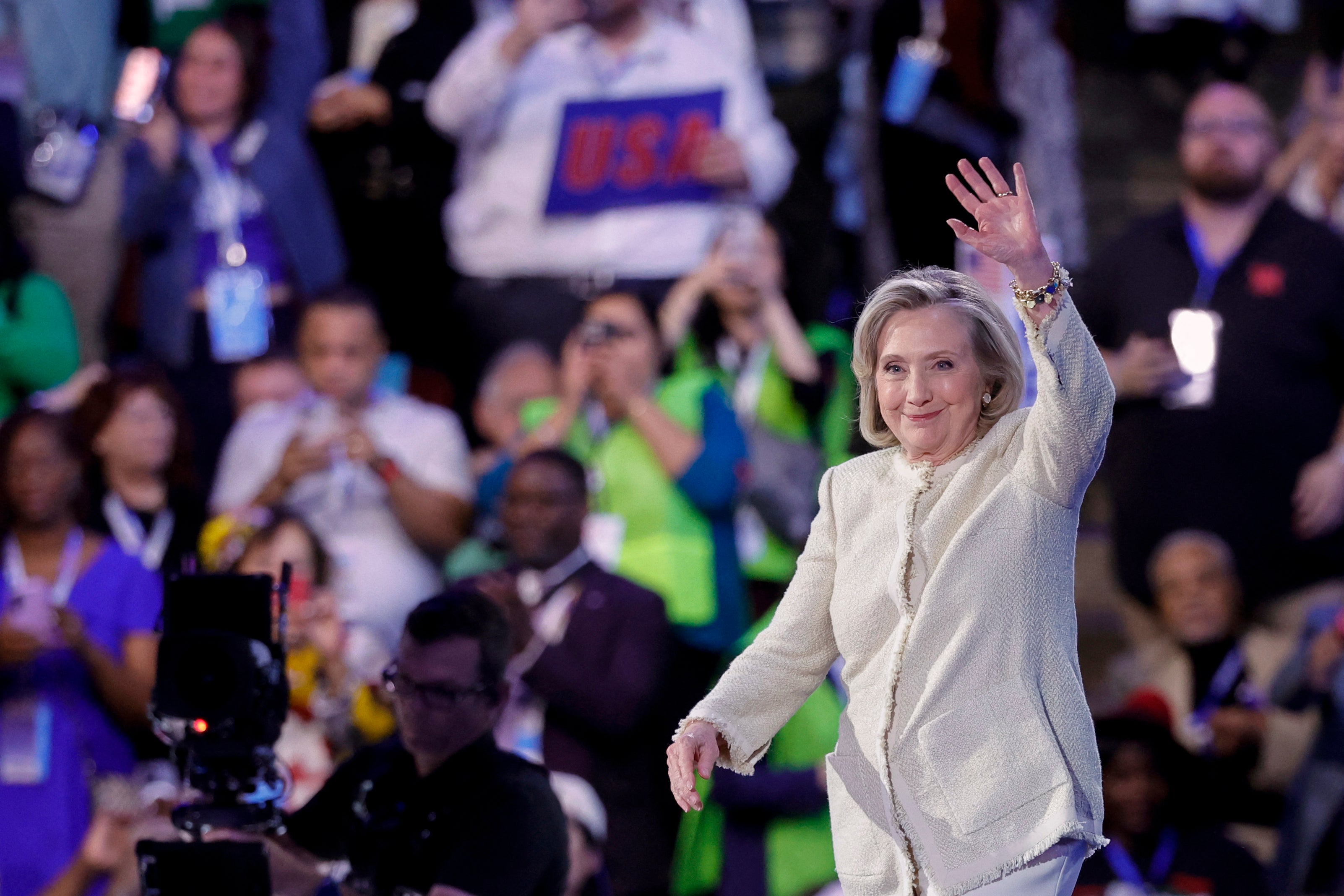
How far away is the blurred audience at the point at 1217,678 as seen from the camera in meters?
4.98

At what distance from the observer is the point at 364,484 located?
17.1 feet

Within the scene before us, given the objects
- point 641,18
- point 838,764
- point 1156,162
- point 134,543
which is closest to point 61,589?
point 134,543

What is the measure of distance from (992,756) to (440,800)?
1.24 m

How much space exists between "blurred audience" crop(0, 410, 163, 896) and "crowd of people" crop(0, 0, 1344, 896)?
0.01 m

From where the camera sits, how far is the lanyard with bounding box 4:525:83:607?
483 cm

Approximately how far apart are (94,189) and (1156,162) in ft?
13.2

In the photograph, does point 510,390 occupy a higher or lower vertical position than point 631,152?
lower

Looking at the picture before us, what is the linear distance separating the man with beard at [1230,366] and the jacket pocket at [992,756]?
3275 mm

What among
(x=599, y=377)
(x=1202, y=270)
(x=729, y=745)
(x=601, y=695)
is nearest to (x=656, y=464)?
(x=599, y=377)

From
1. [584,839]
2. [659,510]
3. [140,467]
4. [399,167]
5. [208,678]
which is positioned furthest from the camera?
[399,167]

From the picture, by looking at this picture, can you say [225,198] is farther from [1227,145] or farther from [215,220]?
[1227,145]

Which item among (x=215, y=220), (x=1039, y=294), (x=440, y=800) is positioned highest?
→ (x=215, y=220)

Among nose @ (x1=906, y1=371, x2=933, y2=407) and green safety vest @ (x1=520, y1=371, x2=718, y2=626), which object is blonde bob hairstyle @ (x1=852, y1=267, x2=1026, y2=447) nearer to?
nose @ (x1=906, y1=371, x2=933, y2=407)

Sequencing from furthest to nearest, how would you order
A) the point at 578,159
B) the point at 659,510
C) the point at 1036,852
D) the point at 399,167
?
the point at 399,167
the point at 578,159
the point at 659,510
the point at 1036,852
